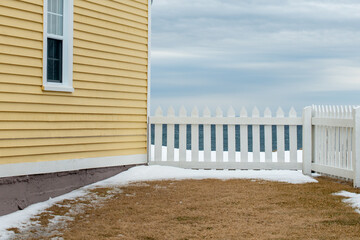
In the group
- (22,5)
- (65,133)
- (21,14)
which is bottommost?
(65,133)

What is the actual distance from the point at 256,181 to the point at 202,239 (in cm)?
438

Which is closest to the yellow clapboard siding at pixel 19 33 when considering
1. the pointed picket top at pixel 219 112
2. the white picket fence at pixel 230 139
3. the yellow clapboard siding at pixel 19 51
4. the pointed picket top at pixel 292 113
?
the yellow clapboard siding at pixel 19 51

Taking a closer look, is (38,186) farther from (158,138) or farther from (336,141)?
(336,141)

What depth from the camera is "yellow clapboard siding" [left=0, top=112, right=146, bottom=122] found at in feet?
24.1

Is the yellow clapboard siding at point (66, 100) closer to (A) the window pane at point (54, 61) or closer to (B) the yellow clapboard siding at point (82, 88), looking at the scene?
(B) the yellow clapboard siding at point (82, 88)

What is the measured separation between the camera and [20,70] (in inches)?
294

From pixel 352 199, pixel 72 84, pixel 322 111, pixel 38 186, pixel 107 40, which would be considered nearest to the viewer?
pixel 352 199

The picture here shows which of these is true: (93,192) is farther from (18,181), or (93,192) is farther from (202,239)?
(202,239)

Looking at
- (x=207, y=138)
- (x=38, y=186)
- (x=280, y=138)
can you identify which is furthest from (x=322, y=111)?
(x=38, y=186)

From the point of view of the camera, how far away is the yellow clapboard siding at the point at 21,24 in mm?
7219

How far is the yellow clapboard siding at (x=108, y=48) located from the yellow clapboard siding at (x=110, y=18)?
0.54m

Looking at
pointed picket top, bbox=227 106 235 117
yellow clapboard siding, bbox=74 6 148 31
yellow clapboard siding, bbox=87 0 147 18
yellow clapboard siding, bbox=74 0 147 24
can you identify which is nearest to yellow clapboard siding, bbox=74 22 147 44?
yellow clapboard siding, bbox=74 6 148 31

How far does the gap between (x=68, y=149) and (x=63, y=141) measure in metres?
0.21

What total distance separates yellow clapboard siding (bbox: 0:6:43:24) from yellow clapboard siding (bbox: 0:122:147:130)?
1762 mm
